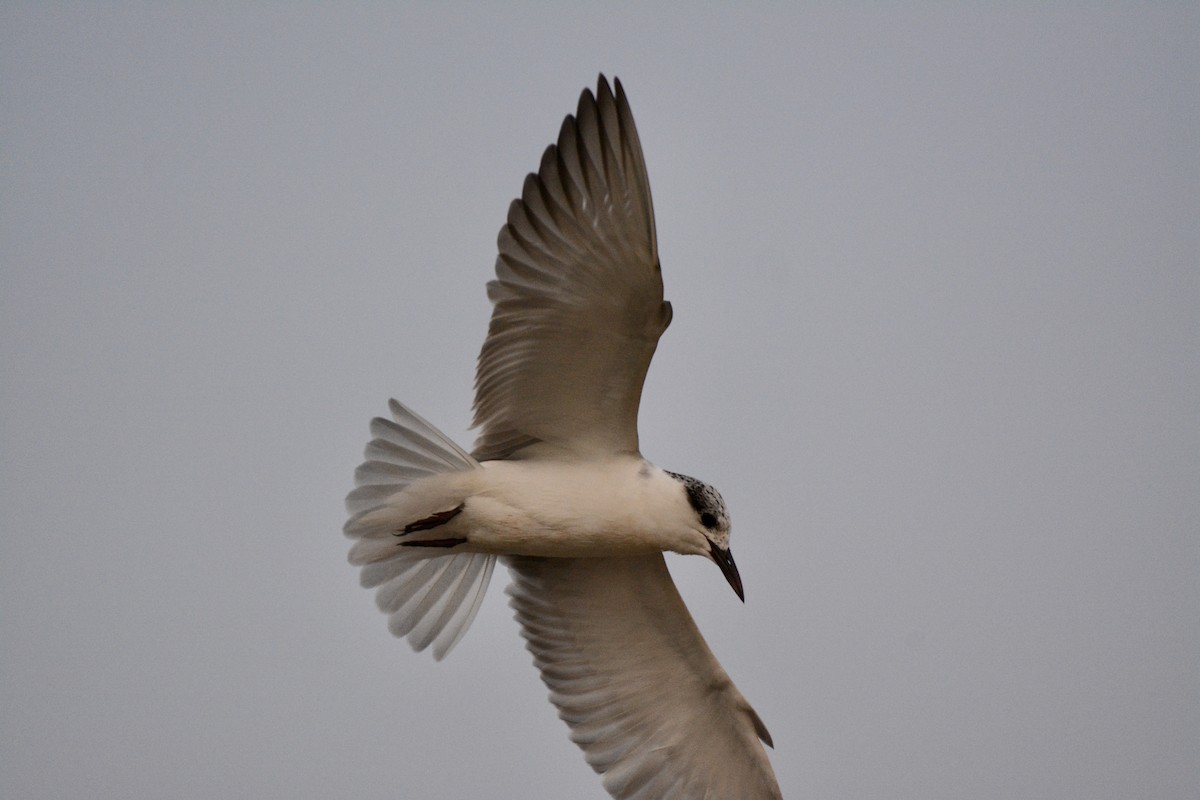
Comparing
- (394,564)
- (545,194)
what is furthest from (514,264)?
(394,564)

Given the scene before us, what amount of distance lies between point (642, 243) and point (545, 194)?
0.40 m

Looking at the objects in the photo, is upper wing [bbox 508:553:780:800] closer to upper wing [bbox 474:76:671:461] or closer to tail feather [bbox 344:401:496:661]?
tail feather [bbox 344:401:496:661]

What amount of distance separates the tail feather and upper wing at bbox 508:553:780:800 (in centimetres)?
37

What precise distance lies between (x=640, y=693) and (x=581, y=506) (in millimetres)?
1295

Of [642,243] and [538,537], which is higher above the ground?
[642,243]

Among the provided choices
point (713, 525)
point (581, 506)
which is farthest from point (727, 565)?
point (581, 506)

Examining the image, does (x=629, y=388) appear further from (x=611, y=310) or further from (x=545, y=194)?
(x=545, y=194)

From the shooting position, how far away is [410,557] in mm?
5066

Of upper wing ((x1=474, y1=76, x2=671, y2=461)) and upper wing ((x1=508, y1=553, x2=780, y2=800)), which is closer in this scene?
upper wing ((x1=474, y1=76, x2=671, y2=461))

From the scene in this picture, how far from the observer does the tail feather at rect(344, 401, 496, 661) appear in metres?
4.71

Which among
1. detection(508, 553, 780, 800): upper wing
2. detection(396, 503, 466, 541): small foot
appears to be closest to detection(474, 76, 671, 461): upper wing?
detection(396, 503, 466, 541): small foot

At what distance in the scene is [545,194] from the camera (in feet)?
14.6

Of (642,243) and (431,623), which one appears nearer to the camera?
(642,243)

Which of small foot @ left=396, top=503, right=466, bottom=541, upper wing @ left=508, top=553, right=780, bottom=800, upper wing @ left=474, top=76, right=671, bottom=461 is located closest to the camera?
upper wing @ left=474, top=76, right=671, bottom=461
